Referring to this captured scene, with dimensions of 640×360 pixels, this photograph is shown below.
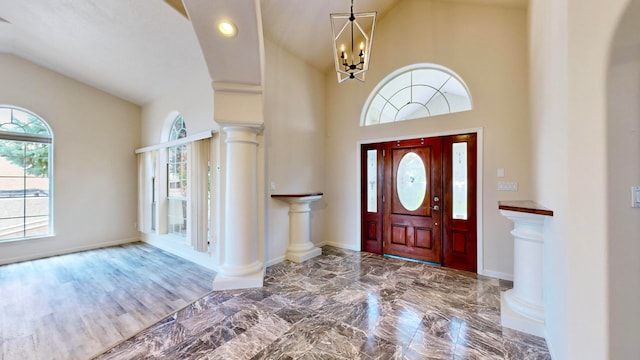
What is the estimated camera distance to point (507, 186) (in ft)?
10.3

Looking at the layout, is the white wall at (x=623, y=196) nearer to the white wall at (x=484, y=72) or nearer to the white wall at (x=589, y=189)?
the white wall at (x=589, y=189)

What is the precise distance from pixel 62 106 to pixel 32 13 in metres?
2.09

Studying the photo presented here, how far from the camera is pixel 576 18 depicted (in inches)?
53.9

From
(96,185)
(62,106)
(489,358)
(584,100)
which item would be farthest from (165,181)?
(584,100)

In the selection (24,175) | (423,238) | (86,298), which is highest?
(24,175)

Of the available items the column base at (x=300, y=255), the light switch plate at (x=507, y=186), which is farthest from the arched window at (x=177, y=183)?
the light switch plate at (x=507, y=186)

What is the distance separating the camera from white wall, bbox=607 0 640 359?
1301 millimetres

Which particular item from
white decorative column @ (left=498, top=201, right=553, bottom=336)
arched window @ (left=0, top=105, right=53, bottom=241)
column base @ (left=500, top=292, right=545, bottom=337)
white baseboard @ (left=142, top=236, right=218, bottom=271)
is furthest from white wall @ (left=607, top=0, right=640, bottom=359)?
arched window @ (left=0, top=105, right=53, bottom=241)

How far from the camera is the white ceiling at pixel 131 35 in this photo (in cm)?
290

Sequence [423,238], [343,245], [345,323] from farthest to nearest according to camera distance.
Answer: [343,245], [423,238], [345,323]

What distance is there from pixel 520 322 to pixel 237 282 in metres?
2.94

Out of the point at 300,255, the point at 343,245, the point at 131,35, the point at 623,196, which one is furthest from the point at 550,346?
the point at 131,35

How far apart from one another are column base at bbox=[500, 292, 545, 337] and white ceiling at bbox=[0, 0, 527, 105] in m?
3.63

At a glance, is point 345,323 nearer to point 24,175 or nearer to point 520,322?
point 520,322
